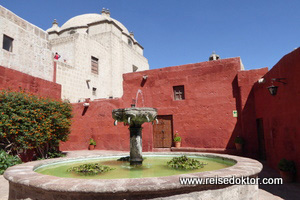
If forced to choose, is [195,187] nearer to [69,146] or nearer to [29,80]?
[29,80]

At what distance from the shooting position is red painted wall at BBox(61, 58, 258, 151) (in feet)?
31.7

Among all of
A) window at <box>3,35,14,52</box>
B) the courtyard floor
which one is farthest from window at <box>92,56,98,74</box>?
the courtyard floor

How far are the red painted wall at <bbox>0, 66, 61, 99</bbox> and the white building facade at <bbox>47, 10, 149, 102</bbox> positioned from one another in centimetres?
458

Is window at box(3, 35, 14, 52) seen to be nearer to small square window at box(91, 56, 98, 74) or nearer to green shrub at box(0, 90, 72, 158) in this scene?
green shrub at box(0, 90, 72, 158)

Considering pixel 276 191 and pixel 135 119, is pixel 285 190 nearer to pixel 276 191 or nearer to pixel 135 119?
pixel 276 191

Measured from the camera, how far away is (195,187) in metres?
2.69

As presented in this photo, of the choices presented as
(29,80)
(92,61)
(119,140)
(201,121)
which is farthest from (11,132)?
(92,61)

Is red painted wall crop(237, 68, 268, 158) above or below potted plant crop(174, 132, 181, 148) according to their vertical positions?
above


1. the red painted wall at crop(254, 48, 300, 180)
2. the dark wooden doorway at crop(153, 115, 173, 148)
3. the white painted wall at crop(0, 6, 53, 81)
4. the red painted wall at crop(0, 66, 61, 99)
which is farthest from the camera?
the white painted wall at crop(0, 6, 53, 81)

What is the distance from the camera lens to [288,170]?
17.8 feet

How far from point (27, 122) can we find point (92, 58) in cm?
1183

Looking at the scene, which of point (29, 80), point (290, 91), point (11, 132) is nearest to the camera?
point (290, 91)

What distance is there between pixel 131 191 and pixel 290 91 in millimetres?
5200

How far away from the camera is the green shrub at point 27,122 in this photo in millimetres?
6969
